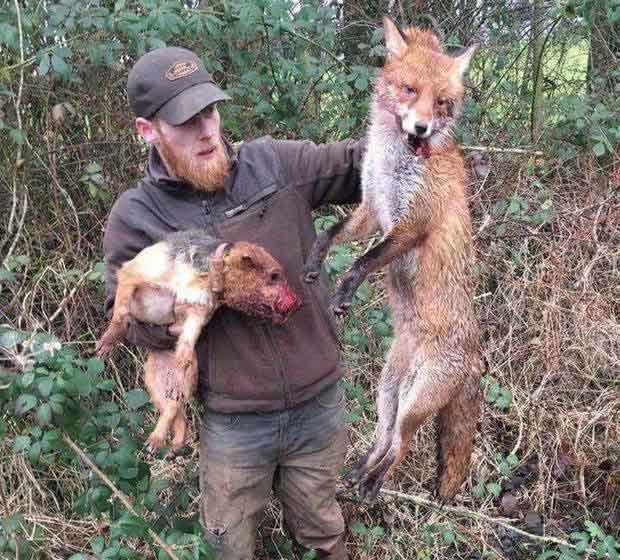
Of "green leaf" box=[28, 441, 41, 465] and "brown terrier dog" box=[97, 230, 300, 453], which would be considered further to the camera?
"brown terrier dog" box=[97, 230, 300, 453]

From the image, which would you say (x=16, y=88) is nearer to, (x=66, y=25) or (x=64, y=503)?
(x=66, y=25)

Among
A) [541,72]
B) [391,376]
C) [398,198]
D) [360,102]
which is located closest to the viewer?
[398,198]

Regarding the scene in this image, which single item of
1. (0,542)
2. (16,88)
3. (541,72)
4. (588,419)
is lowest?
(588,419)

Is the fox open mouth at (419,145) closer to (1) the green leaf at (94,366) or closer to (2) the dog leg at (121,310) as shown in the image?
(2) the dog leg at (121,310)

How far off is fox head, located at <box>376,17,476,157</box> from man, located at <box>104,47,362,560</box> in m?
0.45

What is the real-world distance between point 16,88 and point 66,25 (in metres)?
1.17

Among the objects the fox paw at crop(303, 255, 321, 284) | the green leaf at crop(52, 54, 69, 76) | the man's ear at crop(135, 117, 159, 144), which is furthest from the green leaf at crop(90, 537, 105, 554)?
the green leaf at crop(52, 54, 69, 76)

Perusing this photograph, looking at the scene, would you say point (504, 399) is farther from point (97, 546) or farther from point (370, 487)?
point (97, 546)

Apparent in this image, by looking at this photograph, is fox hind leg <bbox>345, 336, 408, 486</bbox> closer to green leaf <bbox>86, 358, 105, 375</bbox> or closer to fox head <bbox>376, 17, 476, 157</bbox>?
fox head <bbox>376, 17, 476, 157</bbox>

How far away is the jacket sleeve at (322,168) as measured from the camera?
11.7ft

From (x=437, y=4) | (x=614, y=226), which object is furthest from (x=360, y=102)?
(x=614, y=226)

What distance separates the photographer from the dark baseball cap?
3.21 m

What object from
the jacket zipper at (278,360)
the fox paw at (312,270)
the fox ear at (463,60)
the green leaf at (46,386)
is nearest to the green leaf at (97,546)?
the green leaf at (46,386)

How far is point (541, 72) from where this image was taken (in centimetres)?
690
